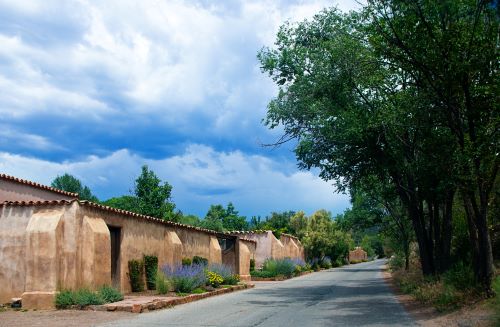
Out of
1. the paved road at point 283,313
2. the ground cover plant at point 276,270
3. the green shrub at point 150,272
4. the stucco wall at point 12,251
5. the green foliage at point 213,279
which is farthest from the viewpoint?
the ground cover plant at point 276,270

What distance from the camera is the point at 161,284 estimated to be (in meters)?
21.0

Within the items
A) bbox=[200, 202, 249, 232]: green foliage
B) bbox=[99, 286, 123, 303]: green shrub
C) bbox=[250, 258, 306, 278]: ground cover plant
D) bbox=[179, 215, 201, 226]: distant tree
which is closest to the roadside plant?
bbox=[99, 286, 123, 303]: green shrub

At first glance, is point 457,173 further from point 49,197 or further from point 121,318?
point 49,197

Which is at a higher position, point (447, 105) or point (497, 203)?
point (447, 105)

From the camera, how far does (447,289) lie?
50.6ft

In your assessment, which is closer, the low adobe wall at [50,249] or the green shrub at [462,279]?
the green shrub at [462,279]

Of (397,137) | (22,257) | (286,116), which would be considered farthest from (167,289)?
(397,137)

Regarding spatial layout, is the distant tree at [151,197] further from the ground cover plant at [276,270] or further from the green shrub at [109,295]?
the green shrub at [109,295]

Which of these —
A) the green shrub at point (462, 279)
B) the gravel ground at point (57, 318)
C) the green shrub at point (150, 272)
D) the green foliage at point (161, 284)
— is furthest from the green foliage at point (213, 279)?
the green shrub at point (462, 279)

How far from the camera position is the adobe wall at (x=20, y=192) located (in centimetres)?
2511

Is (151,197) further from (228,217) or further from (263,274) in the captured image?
(228,217)

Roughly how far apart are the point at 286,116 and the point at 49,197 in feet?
41.8

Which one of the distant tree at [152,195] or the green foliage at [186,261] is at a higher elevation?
the distant tree at [152,195]

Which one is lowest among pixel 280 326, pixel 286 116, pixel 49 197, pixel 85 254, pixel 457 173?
pixel 280 326
